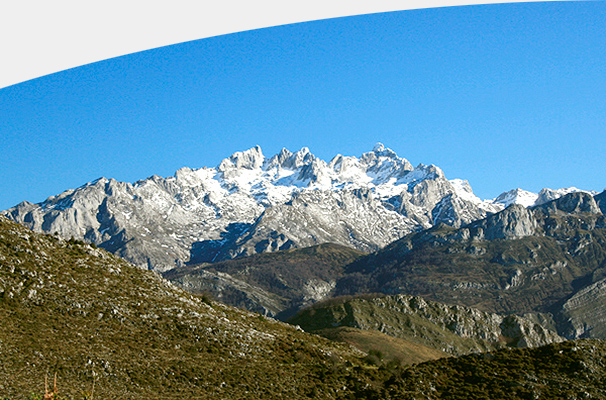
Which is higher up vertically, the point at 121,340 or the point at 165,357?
the point at 121,340

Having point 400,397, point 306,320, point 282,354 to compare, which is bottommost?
point 400,397

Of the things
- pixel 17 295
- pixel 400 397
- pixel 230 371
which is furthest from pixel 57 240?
pixel 400 397

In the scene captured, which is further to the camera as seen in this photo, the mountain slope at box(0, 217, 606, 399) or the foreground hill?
the mountain slope at box(0, 217, 606, 399)

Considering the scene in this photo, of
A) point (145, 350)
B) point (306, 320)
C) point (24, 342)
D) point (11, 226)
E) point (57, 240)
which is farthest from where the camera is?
point (306, 320)

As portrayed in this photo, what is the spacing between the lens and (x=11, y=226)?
4544 centimetres

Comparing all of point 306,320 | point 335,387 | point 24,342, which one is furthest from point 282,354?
point 306,320

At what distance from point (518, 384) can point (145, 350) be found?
83.8 feet

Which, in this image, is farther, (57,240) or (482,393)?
(57,240)

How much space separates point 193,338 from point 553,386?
84.8 feet

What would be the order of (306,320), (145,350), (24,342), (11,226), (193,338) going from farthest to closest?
(306,320)
(11,226)
(193,338)
(145,350)
(24,342)

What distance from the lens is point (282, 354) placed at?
144 feet

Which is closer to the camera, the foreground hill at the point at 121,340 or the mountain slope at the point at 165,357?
the foreground hill at the point at 121,340

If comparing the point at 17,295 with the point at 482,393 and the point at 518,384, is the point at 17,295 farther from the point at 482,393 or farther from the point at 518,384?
the point at 518,384

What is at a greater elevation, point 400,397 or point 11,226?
point 11,226
